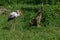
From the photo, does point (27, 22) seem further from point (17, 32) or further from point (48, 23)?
point (17, 32)

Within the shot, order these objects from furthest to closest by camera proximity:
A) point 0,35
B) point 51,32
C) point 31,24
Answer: point 31,24 < point 51,32 < point 0,35

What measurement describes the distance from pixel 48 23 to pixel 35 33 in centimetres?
173

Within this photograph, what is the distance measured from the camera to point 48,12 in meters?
12.8

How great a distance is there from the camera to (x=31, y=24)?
11.8m

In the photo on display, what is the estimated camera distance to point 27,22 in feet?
40.8

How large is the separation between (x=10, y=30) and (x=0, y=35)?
1012 mm

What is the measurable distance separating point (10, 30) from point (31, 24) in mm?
1127

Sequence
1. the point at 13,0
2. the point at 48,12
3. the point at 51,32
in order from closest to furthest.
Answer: the point at 51,32 → the point at 48,12 → the point at 13,0

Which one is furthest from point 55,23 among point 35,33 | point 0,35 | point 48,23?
point 0,35

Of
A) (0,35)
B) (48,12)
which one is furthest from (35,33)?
(48,12)

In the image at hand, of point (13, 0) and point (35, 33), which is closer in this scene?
point (35, 33)

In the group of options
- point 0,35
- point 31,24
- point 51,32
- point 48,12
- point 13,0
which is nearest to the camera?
point 0,35

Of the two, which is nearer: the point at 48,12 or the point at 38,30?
the point at 38,30

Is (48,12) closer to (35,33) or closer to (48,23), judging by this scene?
(48,23)
